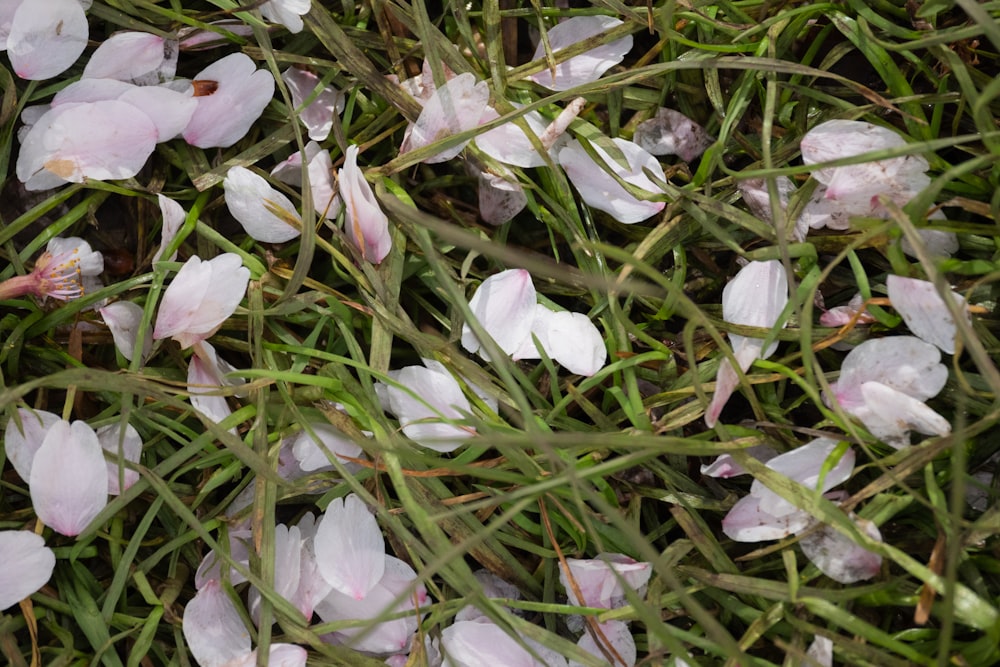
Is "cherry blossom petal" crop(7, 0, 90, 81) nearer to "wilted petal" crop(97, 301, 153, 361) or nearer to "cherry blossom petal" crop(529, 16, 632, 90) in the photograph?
"wilted petal" crop(97, 301, 153, 361)

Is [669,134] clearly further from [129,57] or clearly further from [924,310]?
[129,57]

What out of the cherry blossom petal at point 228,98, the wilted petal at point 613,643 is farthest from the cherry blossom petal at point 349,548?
the cherry blossom petal at point 228,98

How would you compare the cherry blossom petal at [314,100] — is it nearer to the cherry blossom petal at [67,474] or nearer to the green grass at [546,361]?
the green grass at [546,361]

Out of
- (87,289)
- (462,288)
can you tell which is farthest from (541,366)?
(87,289)

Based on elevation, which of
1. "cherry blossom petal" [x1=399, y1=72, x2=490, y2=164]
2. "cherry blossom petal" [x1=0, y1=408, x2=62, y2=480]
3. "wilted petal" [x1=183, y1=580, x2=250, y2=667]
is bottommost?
"wilted petal" [x1=183, y1=580, x2=250, y2=667]

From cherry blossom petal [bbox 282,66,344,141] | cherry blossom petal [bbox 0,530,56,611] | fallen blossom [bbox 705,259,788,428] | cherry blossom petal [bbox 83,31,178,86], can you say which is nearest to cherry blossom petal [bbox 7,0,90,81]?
cherry blossom petal [bbox 83,31,178,86]

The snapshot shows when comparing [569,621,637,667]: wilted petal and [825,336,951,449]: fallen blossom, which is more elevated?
[825,336,951,449]: fallen blossom
